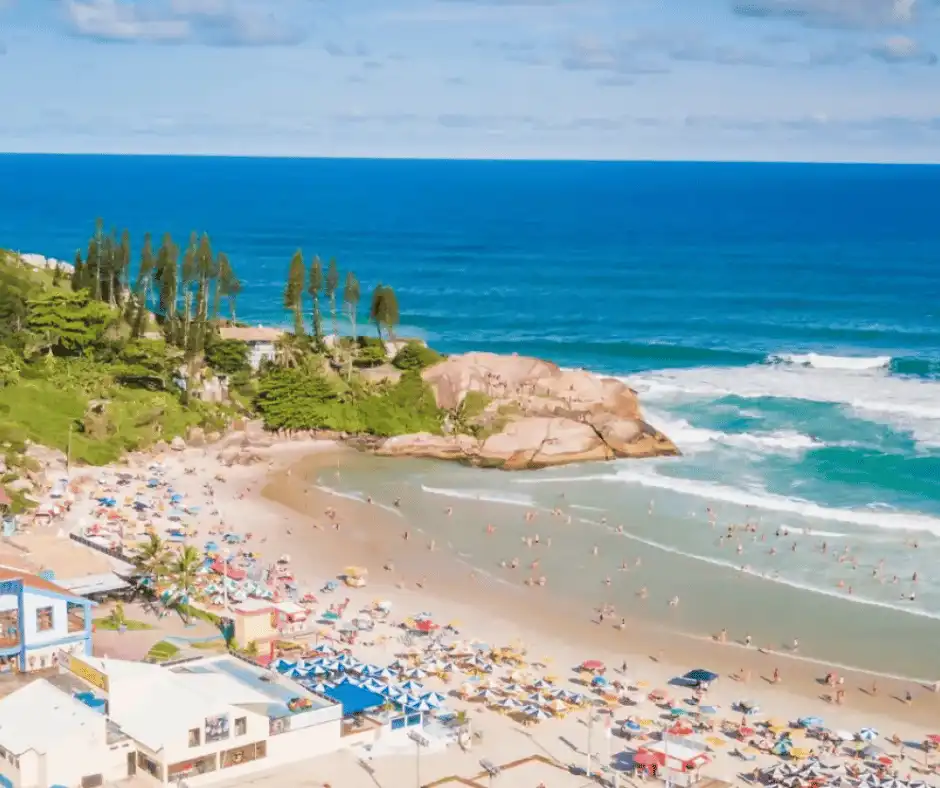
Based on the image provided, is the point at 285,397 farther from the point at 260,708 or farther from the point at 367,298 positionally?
the point at 367,298

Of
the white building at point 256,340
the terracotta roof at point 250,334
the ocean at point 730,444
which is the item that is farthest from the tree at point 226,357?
the ocean at point 730,444

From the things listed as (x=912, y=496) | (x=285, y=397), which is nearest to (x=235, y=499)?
(x=285, y=397)

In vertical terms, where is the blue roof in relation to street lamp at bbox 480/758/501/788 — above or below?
above

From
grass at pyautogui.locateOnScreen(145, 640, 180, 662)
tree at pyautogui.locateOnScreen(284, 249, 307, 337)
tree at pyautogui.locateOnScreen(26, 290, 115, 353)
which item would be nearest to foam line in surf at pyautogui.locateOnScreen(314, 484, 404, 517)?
tree at pyautogui.locateOnScreen(284, 249, 307, 337)

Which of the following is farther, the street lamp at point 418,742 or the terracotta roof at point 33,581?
the terracotta roof at point 33,581

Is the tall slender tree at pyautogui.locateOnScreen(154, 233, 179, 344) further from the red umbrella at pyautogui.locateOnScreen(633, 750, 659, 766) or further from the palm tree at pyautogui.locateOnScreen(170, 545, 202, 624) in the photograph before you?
the red umbrella at pyautogui.locateOnScreen(633, 750, 659, 766)

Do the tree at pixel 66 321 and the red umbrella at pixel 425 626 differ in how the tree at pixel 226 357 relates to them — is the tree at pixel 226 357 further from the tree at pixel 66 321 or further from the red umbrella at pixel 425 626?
the red umbrella at pixel 425 626

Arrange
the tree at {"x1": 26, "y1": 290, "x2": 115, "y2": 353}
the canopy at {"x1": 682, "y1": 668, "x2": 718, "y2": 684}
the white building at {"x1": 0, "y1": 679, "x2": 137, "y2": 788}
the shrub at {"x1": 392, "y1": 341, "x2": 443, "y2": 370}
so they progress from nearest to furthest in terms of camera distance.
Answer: the white building at {"x1": 0, "y1": 679, "x2": 137, "y2": 788} → the canopy at {"x1": 682, "y1": 668, "x2": 718, "y2": 684} → the shrub at {"x1": 392, "y1": 341, "x2": 443, "y2": 370} → the tree at {"x1": 26, "y1": 290, "x2": 115, "y2": 353}
